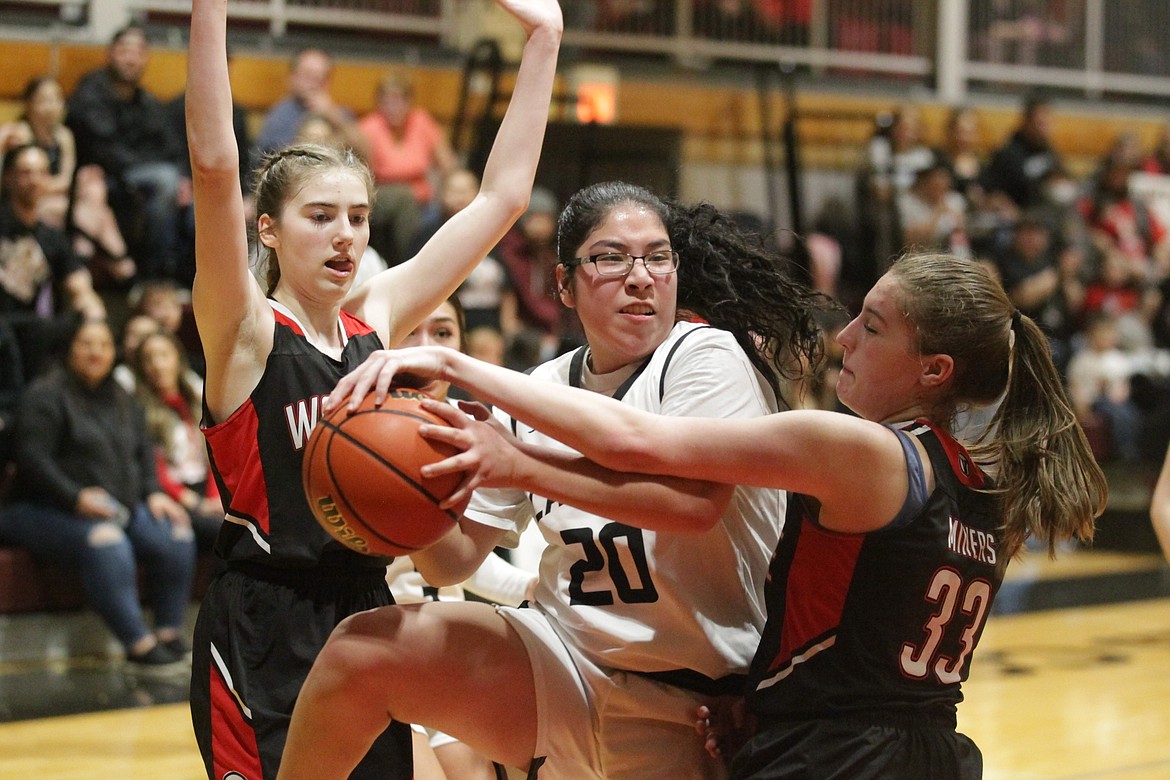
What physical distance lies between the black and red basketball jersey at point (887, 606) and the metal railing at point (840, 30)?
25.3 ft

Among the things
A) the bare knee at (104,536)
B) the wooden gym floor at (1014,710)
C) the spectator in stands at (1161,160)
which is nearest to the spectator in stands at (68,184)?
the bare knee at (104,536)

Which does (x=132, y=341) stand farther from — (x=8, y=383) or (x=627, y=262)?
(x=627, y=262)

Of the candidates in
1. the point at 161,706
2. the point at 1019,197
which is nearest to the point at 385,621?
the point at 161,706

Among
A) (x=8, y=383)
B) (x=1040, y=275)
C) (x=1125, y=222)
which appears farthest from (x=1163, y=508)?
(x=1125, y=222)

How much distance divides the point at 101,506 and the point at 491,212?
3931mm

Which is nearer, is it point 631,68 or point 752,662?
point 752,662

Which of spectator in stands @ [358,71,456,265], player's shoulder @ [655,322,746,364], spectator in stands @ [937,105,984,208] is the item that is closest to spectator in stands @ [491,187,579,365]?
spectator in stands @ [358,71,456,265]

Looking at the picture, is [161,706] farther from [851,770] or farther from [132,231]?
[851,770]

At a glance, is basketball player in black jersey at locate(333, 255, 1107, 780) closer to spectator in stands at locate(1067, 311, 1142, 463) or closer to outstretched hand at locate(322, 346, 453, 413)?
outstretched hand at locate(322, 346, 453, 413)

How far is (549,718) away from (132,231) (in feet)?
18.9

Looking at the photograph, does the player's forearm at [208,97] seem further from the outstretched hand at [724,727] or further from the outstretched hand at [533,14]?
the outstretched hand at [724,727]

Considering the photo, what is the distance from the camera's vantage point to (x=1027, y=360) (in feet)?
8.73

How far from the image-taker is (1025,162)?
39.0 feet

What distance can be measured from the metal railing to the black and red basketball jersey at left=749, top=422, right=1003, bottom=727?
7703 millimetres
